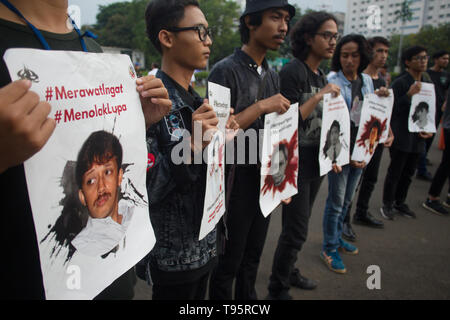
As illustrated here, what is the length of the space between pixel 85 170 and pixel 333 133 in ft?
6.32

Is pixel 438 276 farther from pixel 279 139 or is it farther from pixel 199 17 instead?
pixel 199 17

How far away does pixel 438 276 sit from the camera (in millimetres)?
2760

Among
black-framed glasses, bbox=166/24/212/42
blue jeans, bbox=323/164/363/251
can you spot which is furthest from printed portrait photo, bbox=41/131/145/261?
blue jeans, bbox=323/164/363/251

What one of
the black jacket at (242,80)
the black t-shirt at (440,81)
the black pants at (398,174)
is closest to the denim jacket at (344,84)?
the black jacket at (242,80)

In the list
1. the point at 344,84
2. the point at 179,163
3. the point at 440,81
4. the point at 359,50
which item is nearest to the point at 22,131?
the point at 179,163

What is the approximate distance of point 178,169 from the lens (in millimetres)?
1210

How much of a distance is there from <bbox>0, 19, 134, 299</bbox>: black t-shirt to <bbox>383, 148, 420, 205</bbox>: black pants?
13.3 ft

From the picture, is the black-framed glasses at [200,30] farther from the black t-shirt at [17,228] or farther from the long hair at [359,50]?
the long hair at [359,50]

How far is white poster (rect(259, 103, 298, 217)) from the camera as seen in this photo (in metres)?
1.73

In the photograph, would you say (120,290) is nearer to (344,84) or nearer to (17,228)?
(17,228)

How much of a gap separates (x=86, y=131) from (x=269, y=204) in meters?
1.30

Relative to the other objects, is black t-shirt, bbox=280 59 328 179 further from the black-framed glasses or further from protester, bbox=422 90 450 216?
protester, bbox=422 90 450 216

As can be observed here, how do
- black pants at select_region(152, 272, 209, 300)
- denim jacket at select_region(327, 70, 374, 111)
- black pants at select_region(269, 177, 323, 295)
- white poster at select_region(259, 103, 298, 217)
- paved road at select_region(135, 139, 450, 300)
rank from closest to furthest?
black pants at select_region(152, 272, 209, 300), white poster at select_region(259, 103, 298, 217), black pants at select_region(269, 177, 323, 295), paved road at select_region(135, 139, 450, 300), denim jacket at select_region(327, 70, 374, 111)
